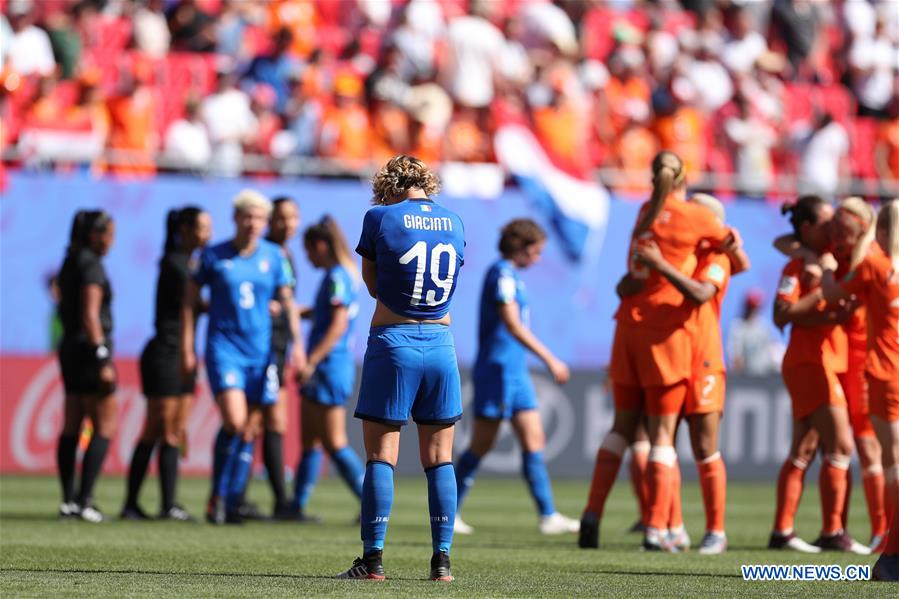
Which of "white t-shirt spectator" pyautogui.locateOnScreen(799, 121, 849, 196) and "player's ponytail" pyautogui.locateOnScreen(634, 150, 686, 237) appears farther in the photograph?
"white t-shirt spectator" pyautogui.locateOnScreen(799, 121, 849, 196)

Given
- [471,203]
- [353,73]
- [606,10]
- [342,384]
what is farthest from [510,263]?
[606,10]

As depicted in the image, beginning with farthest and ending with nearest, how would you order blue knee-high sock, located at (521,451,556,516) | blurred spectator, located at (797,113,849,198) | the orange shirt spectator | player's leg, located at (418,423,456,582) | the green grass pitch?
blurred spectator, located at (797,113,849,198), the orange shirt spectator, blue knee-high sock, located at (521,451,556,516), player's leg, located at (418,423,456,582), the green grass pitch

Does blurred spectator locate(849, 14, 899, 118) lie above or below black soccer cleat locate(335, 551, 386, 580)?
above

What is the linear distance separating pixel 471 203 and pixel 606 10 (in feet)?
22.1

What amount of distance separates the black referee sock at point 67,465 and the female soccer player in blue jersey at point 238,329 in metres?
1.15

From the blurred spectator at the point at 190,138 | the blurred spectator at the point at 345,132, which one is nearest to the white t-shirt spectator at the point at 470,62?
the blurred spectator at the point at 345,132

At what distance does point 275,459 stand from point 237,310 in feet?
4.83

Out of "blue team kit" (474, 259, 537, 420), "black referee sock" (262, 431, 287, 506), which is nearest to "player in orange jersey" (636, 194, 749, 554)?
"blue team kit" (474, 259, 537, 420)

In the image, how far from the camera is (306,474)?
13805 mm

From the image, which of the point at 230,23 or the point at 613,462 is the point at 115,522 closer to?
the point at 613,462

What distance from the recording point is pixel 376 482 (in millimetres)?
8625

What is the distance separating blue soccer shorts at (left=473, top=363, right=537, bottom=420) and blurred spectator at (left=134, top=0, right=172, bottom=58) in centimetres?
1049

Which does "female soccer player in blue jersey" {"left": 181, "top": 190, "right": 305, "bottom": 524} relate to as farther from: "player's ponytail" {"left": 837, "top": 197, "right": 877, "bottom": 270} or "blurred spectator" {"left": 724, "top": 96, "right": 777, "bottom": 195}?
"blurred spectator" {"left": 724, "top": 96, "right": 777, "bottom": 195}

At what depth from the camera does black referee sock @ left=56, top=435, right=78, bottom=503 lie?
13.5m
